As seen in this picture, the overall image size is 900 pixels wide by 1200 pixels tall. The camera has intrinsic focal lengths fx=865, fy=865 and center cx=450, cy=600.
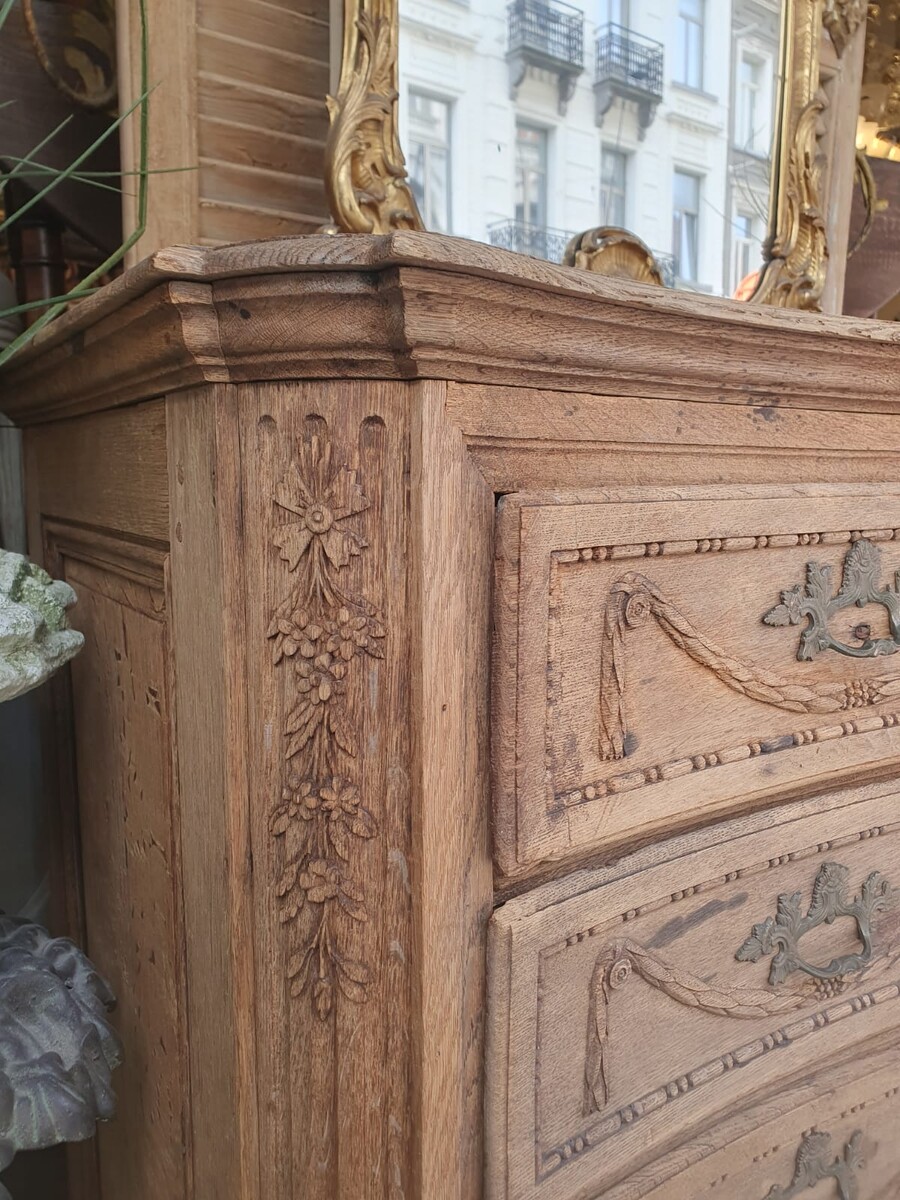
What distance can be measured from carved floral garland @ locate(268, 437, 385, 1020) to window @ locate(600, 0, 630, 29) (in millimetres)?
640

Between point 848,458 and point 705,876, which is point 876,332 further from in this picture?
point 705,876

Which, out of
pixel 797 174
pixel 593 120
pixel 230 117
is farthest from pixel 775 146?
pixel 230 117

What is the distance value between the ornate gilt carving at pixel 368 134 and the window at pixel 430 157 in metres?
0.01

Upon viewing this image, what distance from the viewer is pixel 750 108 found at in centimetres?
92

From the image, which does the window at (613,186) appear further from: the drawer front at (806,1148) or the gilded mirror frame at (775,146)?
the drawer front at (806,1148)

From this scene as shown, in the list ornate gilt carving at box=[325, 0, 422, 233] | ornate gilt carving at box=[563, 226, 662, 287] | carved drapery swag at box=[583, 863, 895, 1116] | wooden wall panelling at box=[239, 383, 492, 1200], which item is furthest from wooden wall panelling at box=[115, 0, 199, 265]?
carved drapery swag at box=[583, 863, 895, 1116]

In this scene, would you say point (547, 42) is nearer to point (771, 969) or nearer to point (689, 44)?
point (689, 44)

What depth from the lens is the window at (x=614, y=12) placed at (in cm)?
78

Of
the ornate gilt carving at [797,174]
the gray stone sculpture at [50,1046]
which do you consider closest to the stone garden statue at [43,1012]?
the gray stone sculpture at [50,1046]

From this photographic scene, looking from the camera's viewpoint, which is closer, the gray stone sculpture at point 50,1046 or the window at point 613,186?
the gray stone sculpture at point 50,1046

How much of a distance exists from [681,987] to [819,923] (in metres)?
0.13

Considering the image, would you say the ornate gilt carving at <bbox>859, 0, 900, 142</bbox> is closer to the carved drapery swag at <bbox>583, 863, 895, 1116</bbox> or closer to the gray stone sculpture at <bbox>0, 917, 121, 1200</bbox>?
the carved drapery swag at <bbox>583, 863, 895, 1116</bbox>

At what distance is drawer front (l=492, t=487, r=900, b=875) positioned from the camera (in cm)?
41

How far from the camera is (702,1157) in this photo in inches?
21.5
